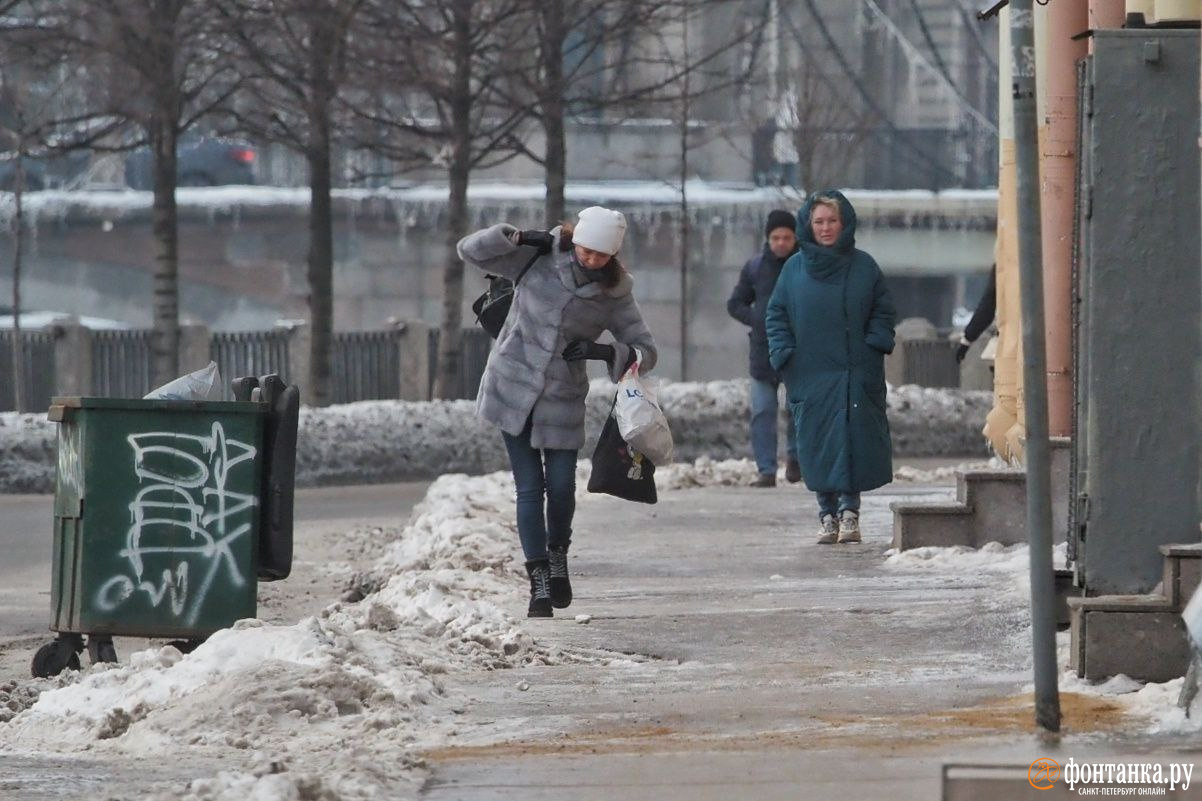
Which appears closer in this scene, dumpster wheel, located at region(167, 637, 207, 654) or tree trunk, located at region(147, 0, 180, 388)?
dumpster wheel, located at region(167, 637, 207, 654)

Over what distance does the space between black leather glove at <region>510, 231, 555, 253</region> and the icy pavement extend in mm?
1377

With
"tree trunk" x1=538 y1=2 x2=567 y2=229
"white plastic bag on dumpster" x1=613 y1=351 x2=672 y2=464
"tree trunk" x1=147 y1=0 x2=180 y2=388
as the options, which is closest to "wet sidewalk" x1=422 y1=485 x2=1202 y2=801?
"white plastic bag on dumpster" x1=613 y1=351 x2=672 y2=464

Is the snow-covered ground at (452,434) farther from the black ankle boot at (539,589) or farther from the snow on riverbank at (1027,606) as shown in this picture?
the black ankle boot at (539,589)

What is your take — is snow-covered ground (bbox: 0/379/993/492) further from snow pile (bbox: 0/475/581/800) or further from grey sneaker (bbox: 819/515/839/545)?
snow pile (bbox: 0/475/581/800)

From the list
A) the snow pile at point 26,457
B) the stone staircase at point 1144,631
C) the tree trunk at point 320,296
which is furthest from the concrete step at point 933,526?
the tree trunk at point 320,296

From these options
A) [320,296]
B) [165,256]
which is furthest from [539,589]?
[165,256]

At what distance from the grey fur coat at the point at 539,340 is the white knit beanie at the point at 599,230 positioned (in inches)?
7.4

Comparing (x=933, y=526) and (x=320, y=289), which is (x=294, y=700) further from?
(x=320, y=289)

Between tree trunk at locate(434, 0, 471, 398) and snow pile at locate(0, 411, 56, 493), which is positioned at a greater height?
tree trunk at locate(434, 0, 471, 398)

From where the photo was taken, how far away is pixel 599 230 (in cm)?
911

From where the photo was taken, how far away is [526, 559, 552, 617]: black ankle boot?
30.3 ft

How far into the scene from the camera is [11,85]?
92.3 feet

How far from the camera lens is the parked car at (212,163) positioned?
45344 millimetres

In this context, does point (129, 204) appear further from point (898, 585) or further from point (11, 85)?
point (898, 585)
